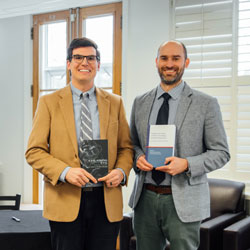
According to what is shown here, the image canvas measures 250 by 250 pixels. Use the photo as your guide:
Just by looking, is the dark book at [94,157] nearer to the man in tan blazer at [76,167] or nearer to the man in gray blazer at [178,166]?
the man in tan blazer at [76,167]

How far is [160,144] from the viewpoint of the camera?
1727mm

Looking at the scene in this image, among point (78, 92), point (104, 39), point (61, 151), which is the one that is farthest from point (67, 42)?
point (61, 151)

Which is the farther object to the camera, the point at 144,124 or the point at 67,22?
the point at 67,22

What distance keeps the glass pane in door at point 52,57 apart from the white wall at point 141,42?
97 cm

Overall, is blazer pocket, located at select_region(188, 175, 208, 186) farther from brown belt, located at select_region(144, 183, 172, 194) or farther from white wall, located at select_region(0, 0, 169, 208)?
white wall, located at select_region(0, 0, 169, 208)

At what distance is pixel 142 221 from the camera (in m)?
1.83

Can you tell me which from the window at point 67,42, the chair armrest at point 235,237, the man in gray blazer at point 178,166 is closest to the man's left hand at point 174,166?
the man in gray blazer at point 178,166

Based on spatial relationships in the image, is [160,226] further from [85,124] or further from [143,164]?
[85,124]

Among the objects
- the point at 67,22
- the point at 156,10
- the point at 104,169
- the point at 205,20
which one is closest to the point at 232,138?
the point at 205,20

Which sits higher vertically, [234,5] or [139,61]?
[234,5]

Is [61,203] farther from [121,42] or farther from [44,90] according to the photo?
[44,90]

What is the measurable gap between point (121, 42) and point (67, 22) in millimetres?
786

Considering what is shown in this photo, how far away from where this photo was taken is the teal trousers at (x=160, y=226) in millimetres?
1708

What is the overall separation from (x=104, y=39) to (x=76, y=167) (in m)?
2.62
